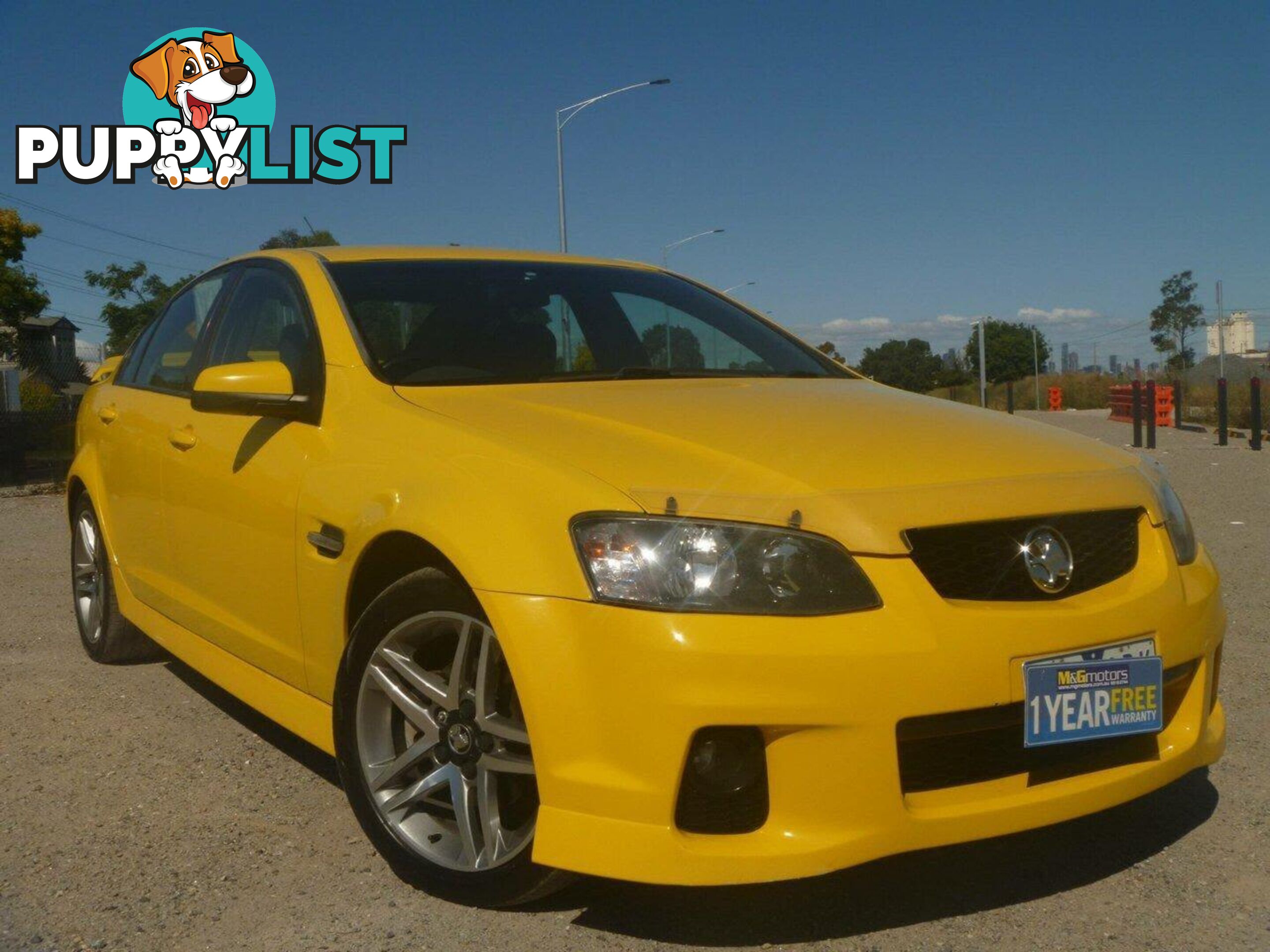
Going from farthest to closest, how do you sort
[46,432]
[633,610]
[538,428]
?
[46,432], [538,428], [633,610]

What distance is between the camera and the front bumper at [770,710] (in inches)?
88.8

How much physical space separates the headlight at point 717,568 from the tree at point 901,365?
78.4 inches

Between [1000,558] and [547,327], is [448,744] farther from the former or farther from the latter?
[547,327]

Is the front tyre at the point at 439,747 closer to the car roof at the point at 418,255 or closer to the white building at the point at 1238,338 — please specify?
the car roof at the point at 418,255

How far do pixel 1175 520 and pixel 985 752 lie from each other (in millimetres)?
845

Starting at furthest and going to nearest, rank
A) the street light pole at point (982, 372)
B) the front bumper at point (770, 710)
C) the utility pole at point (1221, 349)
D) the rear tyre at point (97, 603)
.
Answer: the utility pole at point (1221, 349), the street light pole at point (982, 372), the rear tyre at point (97, 603), the front bumper at point (770, 710)

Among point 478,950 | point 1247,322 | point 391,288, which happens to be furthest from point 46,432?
point 1247,322

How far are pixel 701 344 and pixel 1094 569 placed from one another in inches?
66.8

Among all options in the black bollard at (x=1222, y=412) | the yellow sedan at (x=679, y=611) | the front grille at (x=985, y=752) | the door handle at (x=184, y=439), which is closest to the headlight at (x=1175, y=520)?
the yellow sedan at (x=679, y=611)

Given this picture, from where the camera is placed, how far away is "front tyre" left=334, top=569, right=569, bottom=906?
2564 mm

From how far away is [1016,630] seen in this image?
7.82 feet

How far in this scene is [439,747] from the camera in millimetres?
2727

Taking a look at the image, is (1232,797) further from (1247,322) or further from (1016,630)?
(1247,322)

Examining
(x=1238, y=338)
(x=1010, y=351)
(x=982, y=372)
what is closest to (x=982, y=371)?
(x=982, y=372)
